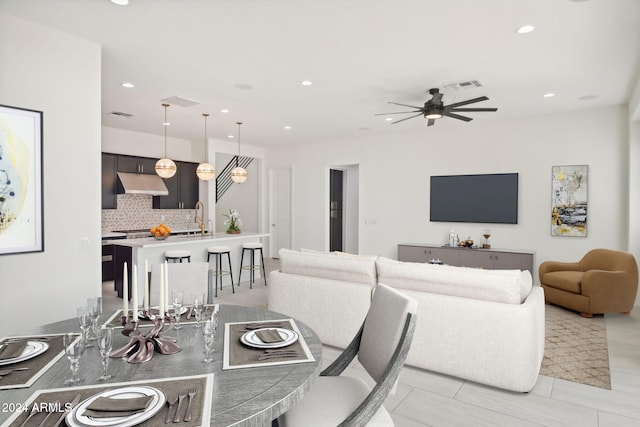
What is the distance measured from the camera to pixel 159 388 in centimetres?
130

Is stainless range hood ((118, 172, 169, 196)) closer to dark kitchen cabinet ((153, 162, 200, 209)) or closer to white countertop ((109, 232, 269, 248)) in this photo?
dark kitchen cabinet ((153, 162, 200, 209))

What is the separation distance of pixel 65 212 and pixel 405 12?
3.12 metres

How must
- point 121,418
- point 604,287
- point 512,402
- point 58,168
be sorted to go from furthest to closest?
point 604,287, point 58,168, point 512,402, point 121,418

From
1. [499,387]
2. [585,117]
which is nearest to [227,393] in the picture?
[499,387]

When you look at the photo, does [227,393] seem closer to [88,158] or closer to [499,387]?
[499,387]

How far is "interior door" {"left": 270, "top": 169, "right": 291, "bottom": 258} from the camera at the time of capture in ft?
30.2

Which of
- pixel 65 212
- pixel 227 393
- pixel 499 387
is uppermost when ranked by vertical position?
pixel 65 212

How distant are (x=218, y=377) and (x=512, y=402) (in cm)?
221

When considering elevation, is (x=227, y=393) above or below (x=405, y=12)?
below

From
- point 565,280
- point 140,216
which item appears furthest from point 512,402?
point 140,216

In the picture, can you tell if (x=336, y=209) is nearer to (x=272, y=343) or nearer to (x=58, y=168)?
(x=58, y=168)

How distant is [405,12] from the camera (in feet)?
9.36

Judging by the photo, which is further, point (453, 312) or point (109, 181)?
point (109, 181)

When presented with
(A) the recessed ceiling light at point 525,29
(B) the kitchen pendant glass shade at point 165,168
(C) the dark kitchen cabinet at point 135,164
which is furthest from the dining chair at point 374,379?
(C) the dark kitchen cabinet at point 135,164
